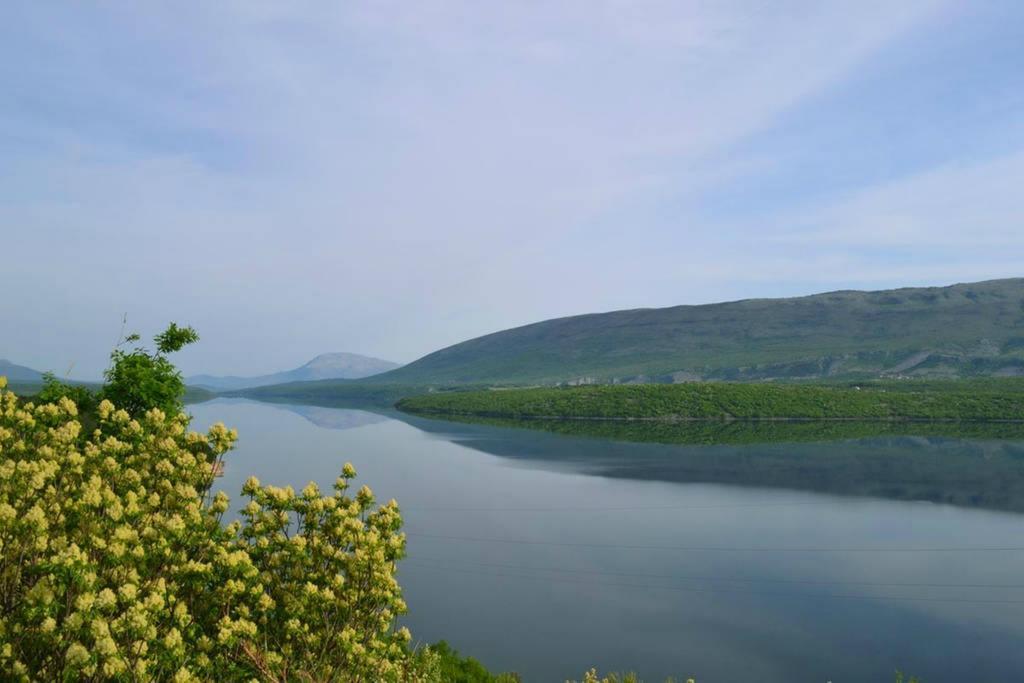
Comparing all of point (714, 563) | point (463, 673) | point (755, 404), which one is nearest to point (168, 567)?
point (463, 673)

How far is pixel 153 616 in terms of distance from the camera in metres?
6.14

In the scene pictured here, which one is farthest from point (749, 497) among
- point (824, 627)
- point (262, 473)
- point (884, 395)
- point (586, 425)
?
point (884, 395)

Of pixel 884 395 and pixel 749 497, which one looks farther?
pixel 884 395

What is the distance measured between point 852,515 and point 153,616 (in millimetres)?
43851

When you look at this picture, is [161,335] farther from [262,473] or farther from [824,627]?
[824,627]

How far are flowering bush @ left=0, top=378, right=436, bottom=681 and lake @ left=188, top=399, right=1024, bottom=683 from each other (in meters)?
14.1

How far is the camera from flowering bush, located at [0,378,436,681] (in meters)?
6.02

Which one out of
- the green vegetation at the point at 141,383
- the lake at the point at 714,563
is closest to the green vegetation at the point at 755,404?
the lake at the point at 714,563

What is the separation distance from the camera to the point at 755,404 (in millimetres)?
127750

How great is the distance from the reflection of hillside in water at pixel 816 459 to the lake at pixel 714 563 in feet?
1.64

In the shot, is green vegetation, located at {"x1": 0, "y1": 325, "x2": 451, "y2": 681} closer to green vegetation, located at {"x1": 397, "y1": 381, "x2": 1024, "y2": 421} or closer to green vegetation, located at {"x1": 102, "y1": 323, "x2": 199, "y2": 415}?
green vegetation, located at {"x1": 102, "y1": 323, "x2": 199, "y2": 415}

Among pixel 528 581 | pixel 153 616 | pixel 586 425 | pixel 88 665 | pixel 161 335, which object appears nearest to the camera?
pixel 88 665

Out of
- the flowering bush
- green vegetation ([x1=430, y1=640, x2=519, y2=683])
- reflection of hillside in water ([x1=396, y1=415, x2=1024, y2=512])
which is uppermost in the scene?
the flowering bush

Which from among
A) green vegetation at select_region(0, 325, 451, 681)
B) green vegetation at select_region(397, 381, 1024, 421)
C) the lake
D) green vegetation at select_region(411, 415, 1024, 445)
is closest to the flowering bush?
green vegetation at select_region(0, 325, 451, 681)
